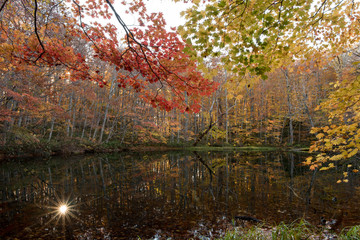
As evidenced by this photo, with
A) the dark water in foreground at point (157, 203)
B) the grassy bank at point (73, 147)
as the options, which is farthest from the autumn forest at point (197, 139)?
the grassy bank at point (73, 147)

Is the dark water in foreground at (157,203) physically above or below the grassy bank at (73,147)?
below

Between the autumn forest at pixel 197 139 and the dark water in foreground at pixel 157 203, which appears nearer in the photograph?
the autumn forest at pixel 197 139

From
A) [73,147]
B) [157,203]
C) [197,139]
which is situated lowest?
[157,203]

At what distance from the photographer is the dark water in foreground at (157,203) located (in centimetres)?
414

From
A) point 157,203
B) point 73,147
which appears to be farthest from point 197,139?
point 73,147

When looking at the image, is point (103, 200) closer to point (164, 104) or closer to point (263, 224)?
point (164, 104)

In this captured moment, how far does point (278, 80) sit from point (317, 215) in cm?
3191

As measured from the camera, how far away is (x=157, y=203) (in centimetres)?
559

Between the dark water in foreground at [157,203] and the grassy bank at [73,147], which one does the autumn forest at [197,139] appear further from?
the grassy bank at [73,147]

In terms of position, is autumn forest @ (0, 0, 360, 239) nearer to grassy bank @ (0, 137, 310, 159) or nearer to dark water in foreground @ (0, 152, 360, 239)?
dark water in foreground @ (0, 152, 360, 239)

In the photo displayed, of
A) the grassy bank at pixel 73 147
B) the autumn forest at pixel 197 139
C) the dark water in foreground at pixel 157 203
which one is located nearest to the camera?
the autumn forest at pixel 197 139

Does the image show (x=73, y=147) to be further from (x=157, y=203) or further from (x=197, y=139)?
(x=197, y=139)

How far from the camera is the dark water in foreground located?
4.14m

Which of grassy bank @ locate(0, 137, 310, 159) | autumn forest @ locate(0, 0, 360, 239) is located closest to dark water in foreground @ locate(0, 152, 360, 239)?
autumn forest @ locate(0, 0, 360, 239)
